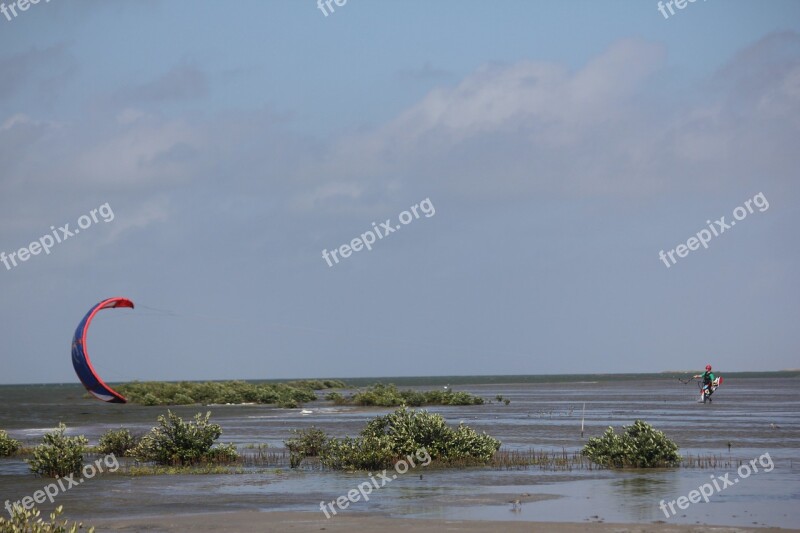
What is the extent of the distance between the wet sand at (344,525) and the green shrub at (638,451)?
8.11 meters

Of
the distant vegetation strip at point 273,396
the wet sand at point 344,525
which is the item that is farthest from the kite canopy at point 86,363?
the distant vegetation strip at point 273,396

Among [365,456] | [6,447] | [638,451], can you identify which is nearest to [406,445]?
[365,456]

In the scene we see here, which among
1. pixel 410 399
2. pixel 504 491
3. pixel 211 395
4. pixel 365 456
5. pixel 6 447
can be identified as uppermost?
pixel 211 395

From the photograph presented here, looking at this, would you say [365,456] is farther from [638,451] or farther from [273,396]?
[273,396]

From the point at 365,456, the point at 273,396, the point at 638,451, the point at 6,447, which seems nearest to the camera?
the point at 638,451

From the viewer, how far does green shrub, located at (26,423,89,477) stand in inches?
973

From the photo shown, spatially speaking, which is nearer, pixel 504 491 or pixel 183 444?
pixel 504 491

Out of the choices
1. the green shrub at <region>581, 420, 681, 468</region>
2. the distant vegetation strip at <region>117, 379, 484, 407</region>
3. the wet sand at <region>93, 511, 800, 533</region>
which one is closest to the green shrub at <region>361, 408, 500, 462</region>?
the green shrub at <region>581, 420, 681, 468</region>

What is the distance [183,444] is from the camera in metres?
26.8

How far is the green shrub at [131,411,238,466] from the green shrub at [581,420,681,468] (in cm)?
988

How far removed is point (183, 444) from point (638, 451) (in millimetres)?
11649

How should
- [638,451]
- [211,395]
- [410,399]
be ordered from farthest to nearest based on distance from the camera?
[211,395], [410,399], [638,451]

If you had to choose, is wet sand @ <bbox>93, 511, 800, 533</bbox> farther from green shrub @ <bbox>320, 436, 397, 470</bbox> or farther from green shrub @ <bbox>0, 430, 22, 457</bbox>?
green shrub @ <bbox>0, 430, 22, 457</bbox>

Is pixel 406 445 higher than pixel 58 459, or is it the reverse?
pixel 58 459
